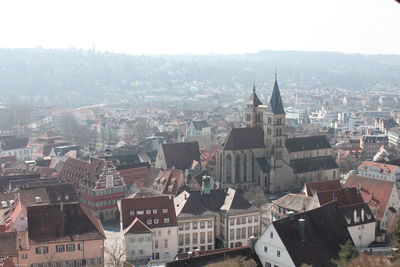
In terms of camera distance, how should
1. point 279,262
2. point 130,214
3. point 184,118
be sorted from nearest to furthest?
1. point 279,262
2. point 130,214
3. point 184,118

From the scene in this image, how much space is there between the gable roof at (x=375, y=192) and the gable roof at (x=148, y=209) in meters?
19.4

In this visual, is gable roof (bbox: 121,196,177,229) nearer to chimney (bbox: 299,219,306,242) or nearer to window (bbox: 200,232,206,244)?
window (bbox: 200,232,206,244)

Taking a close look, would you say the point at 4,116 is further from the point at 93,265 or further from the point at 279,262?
the point at 279,262

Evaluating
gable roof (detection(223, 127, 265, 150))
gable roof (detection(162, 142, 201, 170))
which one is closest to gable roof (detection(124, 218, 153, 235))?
gable roof (detection(162, 142, 201, 170))

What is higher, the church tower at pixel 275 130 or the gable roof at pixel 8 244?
the church tower at pixel 275 130

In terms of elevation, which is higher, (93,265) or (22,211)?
(22,211)

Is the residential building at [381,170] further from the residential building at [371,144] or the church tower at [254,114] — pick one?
the residential building at [371,144]

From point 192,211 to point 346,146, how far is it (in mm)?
65968

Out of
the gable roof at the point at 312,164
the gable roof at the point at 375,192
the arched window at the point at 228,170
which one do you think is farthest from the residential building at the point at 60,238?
the gable roof at the point at 312,164

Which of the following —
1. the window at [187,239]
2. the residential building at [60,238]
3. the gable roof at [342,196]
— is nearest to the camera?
the residential building at [60,238]

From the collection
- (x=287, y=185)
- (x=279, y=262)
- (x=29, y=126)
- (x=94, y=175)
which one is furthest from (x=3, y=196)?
(x=29, y=126)

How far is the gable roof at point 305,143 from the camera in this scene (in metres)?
83.1

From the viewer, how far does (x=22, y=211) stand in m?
47.2

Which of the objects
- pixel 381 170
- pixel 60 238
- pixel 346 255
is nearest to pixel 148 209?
pixel 60 238
